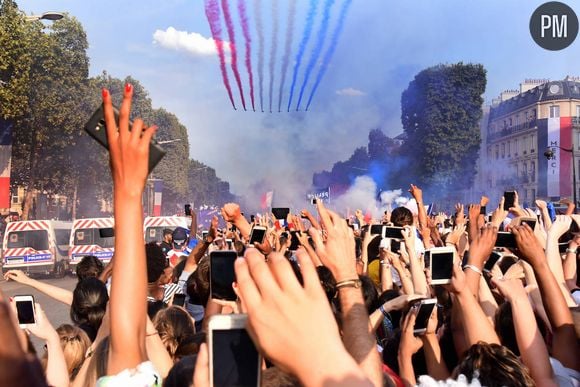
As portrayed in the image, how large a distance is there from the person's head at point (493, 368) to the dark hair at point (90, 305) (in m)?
2.59

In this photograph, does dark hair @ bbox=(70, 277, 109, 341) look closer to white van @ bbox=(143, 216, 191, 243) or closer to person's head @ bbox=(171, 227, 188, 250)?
person's head @ bbox=(171, 227, 188, 250)

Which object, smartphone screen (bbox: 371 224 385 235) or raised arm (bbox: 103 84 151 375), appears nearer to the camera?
raised arm (bbox: 103 84 151 375)

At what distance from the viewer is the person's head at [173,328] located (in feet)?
11.5

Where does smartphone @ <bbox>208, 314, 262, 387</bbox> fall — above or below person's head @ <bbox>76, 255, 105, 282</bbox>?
above

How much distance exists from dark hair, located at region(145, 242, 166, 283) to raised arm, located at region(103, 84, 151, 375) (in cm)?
321

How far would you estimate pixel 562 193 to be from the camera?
1790 inches

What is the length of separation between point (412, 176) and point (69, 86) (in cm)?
2878

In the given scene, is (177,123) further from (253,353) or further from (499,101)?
(253,353)

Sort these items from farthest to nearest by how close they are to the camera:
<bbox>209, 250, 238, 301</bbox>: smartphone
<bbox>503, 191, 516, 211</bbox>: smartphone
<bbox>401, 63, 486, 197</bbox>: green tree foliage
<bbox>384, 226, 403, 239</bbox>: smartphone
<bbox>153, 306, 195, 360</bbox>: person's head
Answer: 1. <bbox>401, 63, 486, 197</bbox>: green tree foliage
2. <bbox>384, 226, 403, 239</bbox>: smartphone
3. <bbox>503, 191, 516, 211</bbox>: smartphone
4. <bbox>153, 306, 195, 360</bbox>: person's head
5. <bbox>209, 250, 238, 301</bbox>: smartphone

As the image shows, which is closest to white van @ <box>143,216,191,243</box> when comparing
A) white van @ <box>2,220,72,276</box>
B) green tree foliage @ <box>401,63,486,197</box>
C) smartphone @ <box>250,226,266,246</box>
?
→ white van @ <box>2,220,72,276</box>

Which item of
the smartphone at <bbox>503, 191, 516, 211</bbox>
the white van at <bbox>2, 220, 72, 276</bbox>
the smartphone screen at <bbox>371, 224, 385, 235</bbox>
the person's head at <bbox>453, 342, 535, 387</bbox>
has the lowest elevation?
the white van at <bbox>2, 220, 72, 276</bbox>

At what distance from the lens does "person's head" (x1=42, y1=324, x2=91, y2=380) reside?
3621 millimetres

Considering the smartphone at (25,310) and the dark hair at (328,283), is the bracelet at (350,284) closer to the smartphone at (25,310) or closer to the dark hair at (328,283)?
the smartphone at (25,310)

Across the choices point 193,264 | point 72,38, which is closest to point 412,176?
point 72,38
